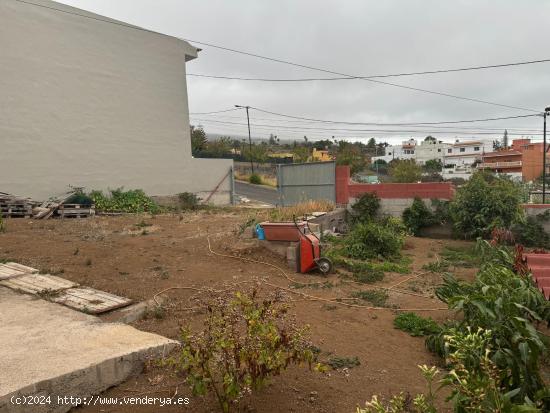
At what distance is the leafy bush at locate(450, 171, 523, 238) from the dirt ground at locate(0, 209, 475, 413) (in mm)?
699

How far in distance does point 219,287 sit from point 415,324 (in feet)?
8.51

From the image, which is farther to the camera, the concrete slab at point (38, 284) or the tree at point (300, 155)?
the tree at point (300, 155)

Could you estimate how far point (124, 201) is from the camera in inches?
598

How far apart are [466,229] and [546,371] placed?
752cm

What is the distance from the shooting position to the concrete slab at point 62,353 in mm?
2498

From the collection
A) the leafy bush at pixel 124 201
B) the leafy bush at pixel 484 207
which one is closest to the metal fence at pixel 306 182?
the leafy bush at pixel 484 207

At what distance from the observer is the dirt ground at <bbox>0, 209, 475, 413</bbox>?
2816 mm

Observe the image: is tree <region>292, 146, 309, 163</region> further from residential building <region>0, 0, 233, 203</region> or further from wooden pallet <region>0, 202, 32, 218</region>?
wooden pallet <region>0, 202, 32, 218</region>

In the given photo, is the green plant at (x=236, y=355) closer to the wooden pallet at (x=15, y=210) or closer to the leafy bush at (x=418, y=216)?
the leafy bush at (x=418, y=216)

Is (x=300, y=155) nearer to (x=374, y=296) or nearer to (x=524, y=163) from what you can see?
(x=524, y=163)

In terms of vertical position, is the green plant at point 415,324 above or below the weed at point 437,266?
above

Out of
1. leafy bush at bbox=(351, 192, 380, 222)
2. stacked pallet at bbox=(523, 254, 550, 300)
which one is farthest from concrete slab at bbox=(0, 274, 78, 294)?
leafy bush at bbox=(351, 192, 380, 222)

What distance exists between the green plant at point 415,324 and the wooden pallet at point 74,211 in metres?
11.2

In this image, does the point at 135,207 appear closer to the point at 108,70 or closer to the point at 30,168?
the point at 30,168
